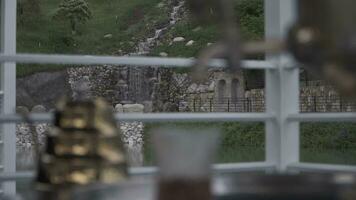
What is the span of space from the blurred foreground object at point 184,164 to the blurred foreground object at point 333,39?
6cm

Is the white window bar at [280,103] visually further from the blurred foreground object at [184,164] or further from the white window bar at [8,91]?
the blurred foreground object at [184,164]

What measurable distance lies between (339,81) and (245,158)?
5.84 feet

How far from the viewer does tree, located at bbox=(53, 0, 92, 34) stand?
6961 millimetres

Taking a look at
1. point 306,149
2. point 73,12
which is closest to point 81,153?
point 306,149

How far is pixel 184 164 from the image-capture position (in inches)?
11.9

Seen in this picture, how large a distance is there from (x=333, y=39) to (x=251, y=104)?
4.93 meters

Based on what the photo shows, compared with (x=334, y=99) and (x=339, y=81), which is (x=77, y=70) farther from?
(x=339, y=81)

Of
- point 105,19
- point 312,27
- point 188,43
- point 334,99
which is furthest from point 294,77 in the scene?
point 105,19

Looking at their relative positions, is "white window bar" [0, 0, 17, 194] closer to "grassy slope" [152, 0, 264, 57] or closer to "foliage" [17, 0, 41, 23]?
"grassy slope" [152, 0, 264, 57]

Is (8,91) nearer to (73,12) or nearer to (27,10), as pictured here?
(27,10)

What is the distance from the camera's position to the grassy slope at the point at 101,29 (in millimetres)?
6668

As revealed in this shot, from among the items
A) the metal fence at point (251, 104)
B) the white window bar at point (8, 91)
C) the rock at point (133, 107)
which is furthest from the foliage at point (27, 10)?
the white window bar at point (8, 91)

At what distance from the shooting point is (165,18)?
22.5 feet

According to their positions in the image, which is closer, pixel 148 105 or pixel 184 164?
pixel 184 164
